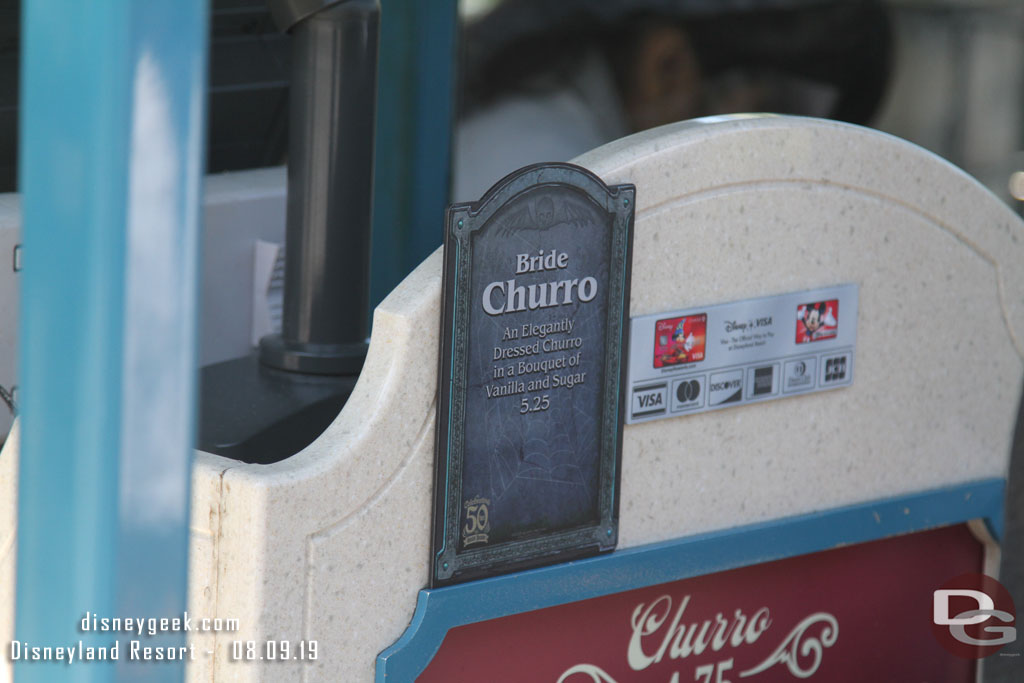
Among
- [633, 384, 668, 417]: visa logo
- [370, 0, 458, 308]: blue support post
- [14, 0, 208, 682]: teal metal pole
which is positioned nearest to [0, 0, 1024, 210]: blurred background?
[370, 0, 458, 308]: blue support post

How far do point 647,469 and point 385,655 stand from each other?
0.48 meters

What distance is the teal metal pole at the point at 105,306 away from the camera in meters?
1.07

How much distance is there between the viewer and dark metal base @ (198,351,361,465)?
206 centimetres

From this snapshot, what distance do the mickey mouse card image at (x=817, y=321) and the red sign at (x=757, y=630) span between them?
14.5 inches

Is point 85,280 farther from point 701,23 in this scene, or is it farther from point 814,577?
point 701,23

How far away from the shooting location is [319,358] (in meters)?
2.34

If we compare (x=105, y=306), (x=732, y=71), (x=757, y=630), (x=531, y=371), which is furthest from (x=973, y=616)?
(x=732, y=71)

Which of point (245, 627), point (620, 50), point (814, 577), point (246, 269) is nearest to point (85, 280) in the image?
point (245, 627)

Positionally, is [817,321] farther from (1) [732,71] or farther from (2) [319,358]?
(1) [732,71]

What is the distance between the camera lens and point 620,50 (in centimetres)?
527

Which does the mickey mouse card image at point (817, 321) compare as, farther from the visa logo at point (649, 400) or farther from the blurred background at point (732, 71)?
the blurred background at point (732, 71)

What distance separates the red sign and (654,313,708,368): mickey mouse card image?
35cm

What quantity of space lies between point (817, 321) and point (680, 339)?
0.28 m

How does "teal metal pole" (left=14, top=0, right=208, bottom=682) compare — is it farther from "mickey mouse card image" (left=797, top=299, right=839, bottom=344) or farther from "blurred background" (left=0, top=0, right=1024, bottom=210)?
"blurred background" (left=0, top=0, right=1024, bottom=210)
